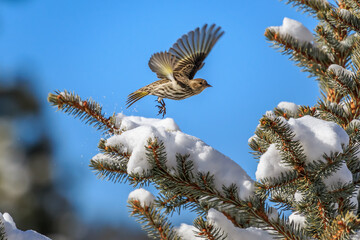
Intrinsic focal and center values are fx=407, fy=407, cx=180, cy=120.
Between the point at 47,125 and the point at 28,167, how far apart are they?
114 centimetres

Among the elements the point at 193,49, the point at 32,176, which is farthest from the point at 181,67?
the point at 32,176

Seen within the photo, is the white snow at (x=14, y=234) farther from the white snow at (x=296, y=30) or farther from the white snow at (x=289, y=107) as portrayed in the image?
the white snow at (x=296, y=30)

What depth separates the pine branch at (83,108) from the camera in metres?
1.58

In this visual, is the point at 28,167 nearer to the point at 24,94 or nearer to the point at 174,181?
the point at 24,94

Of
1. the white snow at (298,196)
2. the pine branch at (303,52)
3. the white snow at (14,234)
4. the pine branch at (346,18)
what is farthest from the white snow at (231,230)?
the pine branch at (346,18)

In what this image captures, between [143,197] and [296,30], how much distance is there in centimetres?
131

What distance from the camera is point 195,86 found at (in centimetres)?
270

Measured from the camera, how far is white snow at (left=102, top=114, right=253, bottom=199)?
1.46m

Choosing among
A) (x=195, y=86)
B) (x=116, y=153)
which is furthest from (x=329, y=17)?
(x=116, y=153)

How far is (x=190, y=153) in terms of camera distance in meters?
1.52

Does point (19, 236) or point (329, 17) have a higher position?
point (329, 17)

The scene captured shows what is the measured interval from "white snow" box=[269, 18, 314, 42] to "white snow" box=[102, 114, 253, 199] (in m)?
0.95

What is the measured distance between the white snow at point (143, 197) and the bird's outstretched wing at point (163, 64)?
4.08 feet

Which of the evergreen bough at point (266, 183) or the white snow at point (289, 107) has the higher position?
the white snow at point (289, 107)
